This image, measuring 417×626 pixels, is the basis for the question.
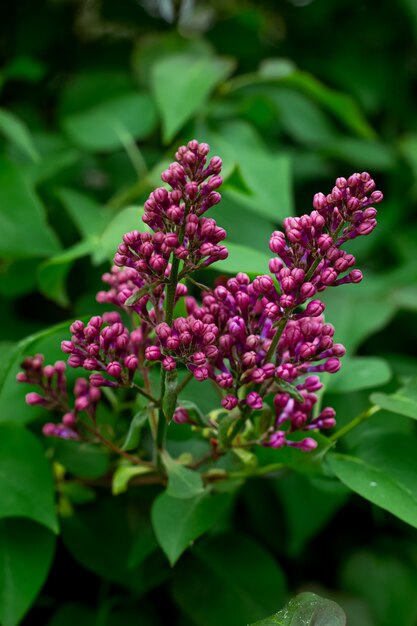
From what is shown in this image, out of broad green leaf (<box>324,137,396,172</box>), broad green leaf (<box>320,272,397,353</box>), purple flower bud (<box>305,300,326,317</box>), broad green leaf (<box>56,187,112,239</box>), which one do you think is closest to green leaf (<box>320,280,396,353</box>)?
broad green leaf (<box>320,272,397,353</box>)

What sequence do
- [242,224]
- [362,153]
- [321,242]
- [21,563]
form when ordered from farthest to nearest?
[362,153] → [242,224] → [21,563] → [321,242]

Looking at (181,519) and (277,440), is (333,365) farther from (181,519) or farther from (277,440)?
(181,519)

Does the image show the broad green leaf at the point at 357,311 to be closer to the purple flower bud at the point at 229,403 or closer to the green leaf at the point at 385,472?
the green leaf at the point at 385,472

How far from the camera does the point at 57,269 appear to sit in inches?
40.6

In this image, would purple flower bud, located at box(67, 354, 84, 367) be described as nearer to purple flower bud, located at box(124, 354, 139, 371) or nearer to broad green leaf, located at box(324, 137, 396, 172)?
purple flower bud, located at box(124, 354, 139, 371)

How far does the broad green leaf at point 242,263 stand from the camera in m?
0.76

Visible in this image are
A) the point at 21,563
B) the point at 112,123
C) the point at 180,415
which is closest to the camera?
the point at 180,415

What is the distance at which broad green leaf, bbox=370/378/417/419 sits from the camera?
76cm

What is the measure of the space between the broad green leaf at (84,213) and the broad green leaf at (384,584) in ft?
2.22

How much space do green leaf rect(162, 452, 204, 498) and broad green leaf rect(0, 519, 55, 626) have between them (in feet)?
0.69

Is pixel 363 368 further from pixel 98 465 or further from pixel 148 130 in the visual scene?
pixel 148 130

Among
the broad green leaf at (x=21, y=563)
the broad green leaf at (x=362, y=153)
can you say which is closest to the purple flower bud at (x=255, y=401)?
the broad green leaf at (x=21, y=563)

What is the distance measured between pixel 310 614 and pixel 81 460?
35 centimetres

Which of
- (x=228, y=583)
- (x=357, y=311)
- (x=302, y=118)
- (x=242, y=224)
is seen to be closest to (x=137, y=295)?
(x=228, y=583)
